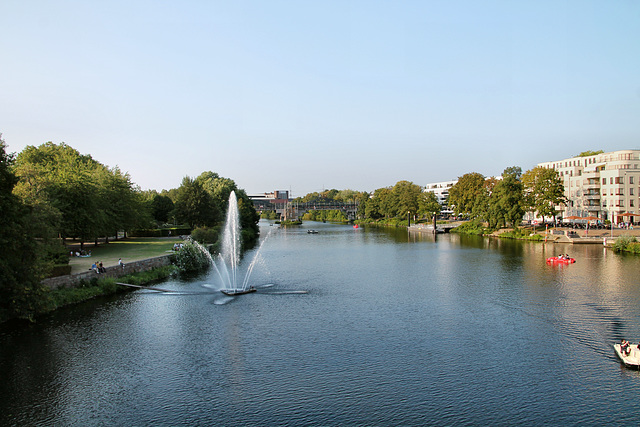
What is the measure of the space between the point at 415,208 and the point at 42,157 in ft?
331

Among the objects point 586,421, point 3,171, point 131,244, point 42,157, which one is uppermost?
point 42,157

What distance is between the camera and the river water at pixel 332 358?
16016 millimetres

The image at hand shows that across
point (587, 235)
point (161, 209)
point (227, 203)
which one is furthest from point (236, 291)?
point (227, 203)

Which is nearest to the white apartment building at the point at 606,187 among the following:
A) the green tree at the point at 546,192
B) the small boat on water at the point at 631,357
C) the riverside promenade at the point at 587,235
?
the riverside promenade at the point at 587,235

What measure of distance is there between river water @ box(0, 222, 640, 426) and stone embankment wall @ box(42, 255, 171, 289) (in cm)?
261

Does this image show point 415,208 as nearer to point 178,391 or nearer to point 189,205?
point 189,205

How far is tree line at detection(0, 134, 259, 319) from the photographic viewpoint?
81.4 feet

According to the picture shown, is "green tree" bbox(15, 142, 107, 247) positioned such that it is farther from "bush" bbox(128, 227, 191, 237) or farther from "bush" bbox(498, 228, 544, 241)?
"bush" bbox(498, 228, 544, 241)

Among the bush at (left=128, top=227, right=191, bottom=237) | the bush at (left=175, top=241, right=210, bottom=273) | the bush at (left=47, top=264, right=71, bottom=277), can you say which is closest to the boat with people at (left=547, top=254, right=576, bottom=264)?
the bush at (left=175, top=241, right=210, bottom=273)

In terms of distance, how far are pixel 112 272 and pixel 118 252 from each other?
43.5 ft

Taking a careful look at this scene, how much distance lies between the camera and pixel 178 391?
1758cm

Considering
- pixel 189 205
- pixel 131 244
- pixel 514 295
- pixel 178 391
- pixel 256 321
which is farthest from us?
pixel 189 205

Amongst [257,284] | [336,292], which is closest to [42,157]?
[257,284]

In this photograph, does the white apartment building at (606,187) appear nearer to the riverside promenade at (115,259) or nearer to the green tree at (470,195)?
the green tree at (470,195)
